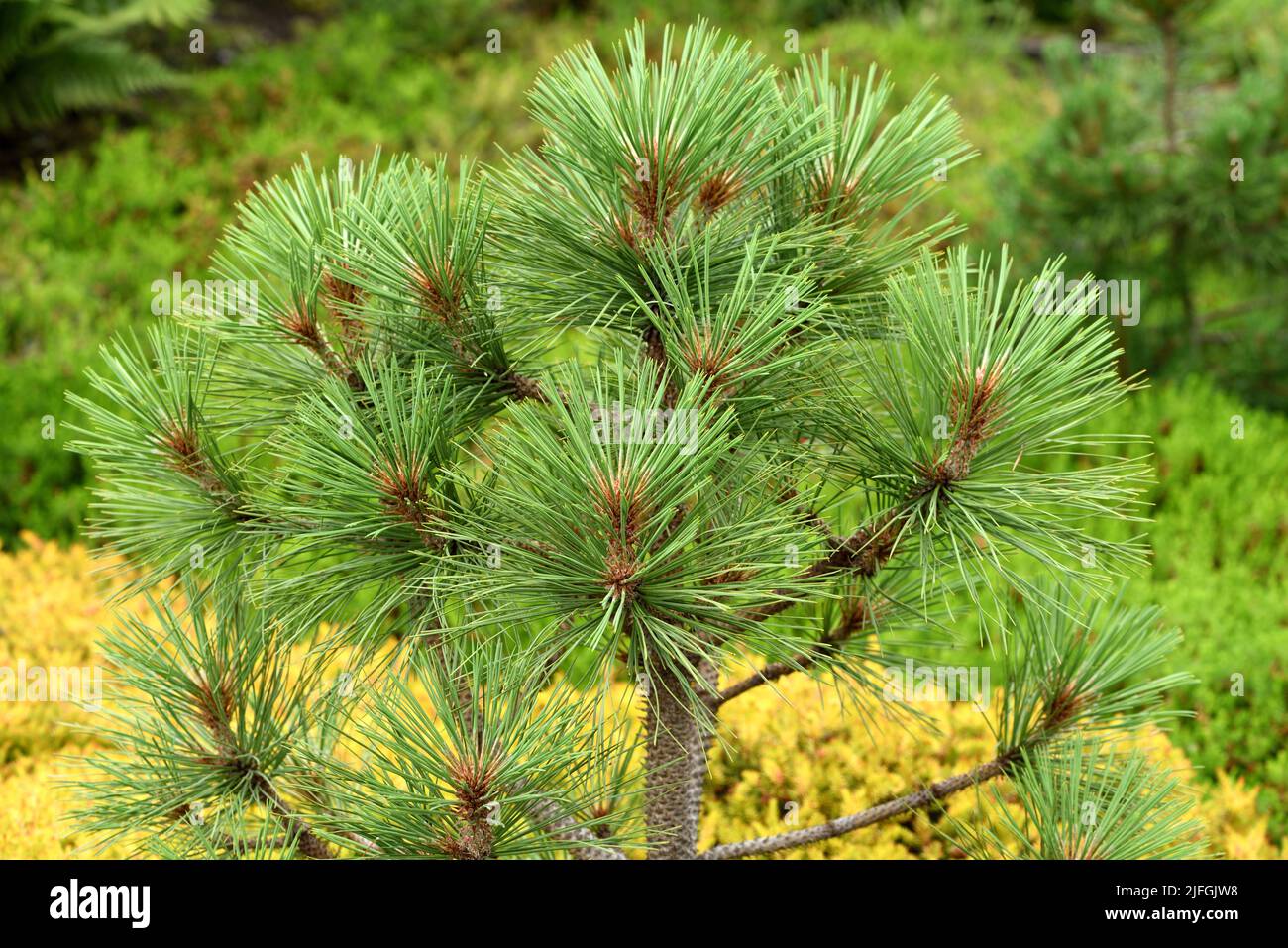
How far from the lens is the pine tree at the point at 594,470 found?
1788 millimetres

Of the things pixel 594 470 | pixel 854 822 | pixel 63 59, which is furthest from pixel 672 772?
pixel 63 59

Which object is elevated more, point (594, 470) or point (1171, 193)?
point (1171, 193)

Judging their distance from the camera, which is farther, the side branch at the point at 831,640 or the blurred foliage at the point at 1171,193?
the blurred foliage at the point at 1171,193

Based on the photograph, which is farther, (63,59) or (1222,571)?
(63,59)

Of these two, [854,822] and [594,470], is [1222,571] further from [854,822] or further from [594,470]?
[594,470]

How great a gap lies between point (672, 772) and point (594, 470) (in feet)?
2.77

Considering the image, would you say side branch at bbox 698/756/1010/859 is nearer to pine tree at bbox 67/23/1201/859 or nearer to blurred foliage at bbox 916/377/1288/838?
pine tree at bbox 67/23/1201/859

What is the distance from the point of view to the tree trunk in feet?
7.20

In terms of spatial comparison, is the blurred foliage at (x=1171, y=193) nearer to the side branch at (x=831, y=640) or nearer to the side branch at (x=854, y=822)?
the side branch at (x=831, y=640)

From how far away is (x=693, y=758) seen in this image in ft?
7.53

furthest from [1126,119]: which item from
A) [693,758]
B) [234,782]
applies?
[234,782]

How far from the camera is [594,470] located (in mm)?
1648

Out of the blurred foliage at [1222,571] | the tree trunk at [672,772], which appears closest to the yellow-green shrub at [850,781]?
the blurred foliage at [1222,571]
